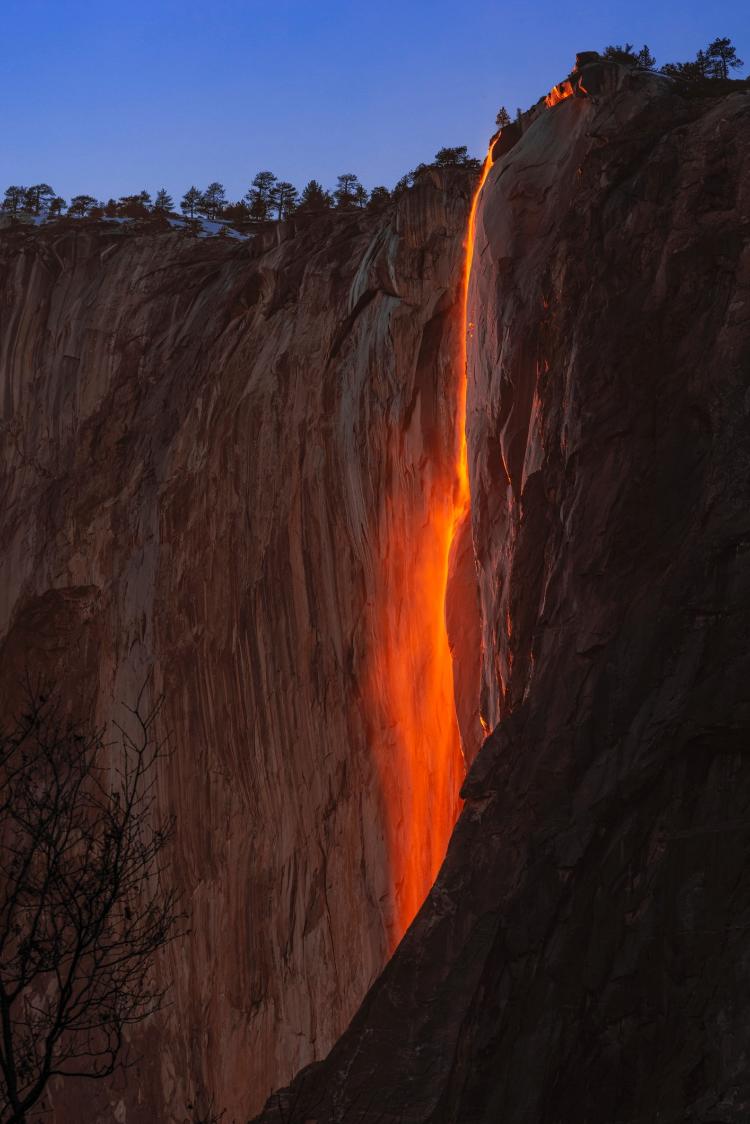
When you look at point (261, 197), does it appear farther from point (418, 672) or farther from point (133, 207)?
point (418, 672)

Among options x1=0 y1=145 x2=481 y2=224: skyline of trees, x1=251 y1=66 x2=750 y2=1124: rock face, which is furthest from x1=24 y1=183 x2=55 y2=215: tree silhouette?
x1=251 y1=66 x2=750 y2=1124: rock face

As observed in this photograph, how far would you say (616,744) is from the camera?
579 inches

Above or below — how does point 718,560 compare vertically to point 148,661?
below

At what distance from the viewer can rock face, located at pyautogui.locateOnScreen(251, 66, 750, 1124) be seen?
44.8ft

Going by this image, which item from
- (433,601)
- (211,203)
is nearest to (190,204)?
(211,203)

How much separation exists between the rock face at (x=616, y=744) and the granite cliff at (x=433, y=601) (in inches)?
1.4

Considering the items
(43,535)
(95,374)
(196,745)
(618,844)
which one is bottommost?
(618,844)

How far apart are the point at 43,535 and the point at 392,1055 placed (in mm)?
21704

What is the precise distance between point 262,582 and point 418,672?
16.9 feet

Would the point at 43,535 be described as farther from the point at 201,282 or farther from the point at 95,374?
the point at 201,282

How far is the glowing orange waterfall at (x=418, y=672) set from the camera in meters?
24.0

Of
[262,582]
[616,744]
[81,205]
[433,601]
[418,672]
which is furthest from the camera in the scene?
[81,205]

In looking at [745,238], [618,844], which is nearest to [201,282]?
[745,238]

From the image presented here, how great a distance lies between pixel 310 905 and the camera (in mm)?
→ 26594
